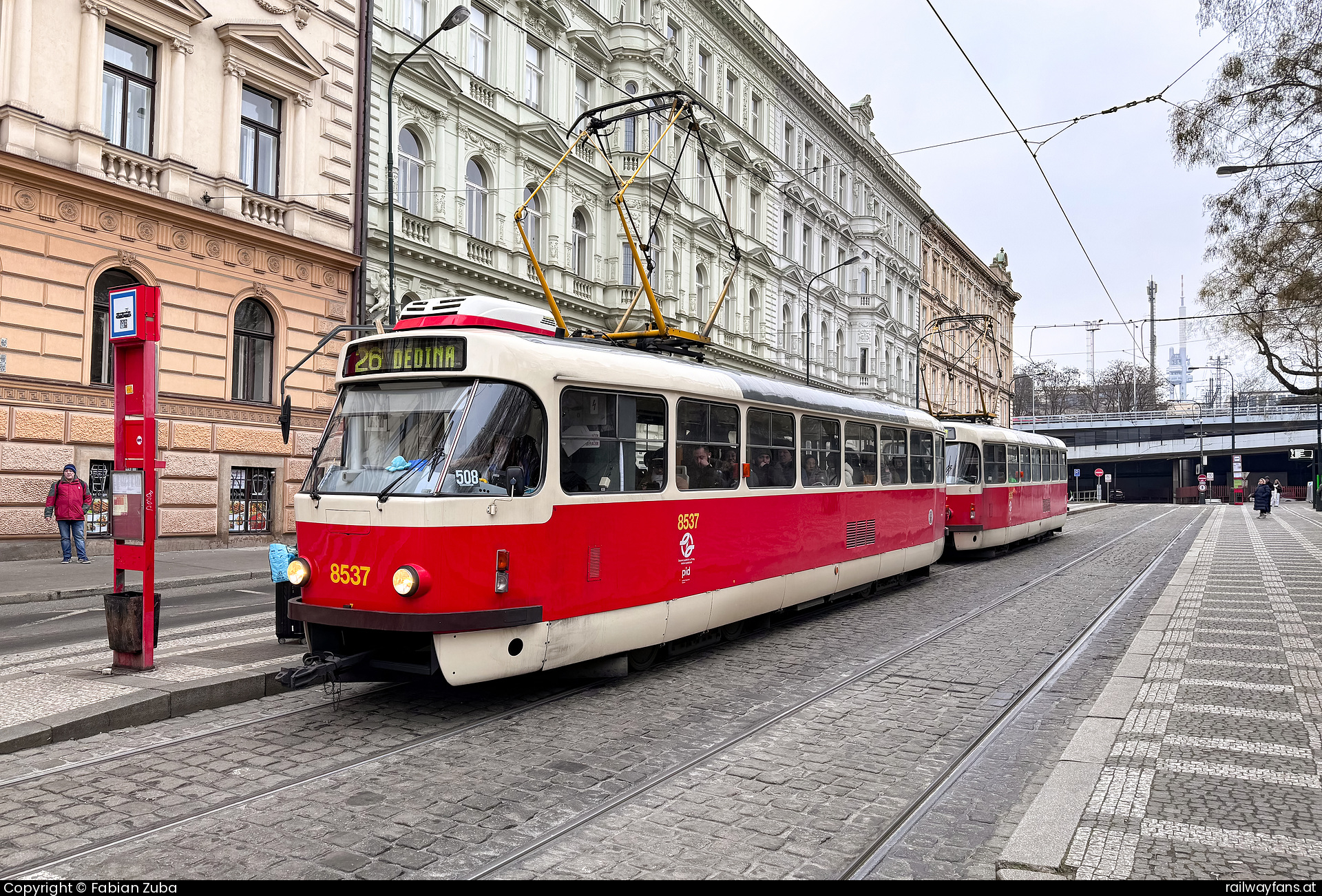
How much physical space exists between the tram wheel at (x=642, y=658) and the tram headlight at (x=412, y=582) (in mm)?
2465

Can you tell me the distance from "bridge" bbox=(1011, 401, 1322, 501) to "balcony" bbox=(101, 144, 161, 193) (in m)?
76.7

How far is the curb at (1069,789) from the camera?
4.25 metres

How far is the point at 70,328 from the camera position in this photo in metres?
16.7

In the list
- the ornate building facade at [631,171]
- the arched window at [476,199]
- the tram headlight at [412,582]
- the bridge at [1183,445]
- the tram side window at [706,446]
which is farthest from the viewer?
the bridge at [1183,445]

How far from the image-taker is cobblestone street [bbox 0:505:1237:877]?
171 inches

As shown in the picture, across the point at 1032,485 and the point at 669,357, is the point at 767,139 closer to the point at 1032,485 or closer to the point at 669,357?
the point at 1032,485

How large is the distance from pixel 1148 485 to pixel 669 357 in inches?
3510

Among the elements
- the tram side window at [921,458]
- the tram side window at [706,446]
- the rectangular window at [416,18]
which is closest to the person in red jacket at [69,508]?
the tram side window at [706,446]

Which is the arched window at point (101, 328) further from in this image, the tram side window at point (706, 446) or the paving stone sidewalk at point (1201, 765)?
the paving stone sidewalk at point (1201, 765)

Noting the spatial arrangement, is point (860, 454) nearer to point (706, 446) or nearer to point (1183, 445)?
point (706, 446)

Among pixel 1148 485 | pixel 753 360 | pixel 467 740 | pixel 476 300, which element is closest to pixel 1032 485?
pixel 753 360

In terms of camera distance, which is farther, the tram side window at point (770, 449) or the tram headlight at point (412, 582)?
the tram side window at point (770, 449)

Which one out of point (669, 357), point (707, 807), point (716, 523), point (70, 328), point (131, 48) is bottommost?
point (707, 807)

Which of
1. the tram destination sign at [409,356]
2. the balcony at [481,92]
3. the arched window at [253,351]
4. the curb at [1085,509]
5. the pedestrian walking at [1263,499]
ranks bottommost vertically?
the curb at [1085,509]
